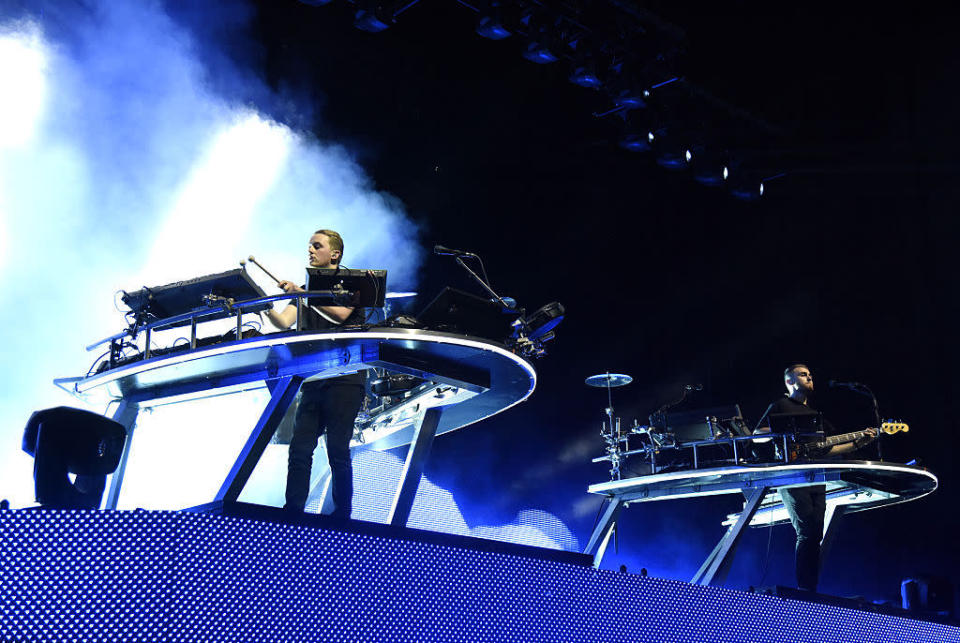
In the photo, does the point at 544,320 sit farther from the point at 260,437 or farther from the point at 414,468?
the point at 260,437

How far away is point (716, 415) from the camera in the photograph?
18.6ft

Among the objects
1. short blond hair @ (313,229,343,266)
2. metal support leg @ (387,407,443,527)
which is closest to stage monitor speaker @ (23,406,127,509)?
metal support leg @ (387,407,443,527)

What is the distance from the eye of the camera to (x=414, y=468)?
406 cm

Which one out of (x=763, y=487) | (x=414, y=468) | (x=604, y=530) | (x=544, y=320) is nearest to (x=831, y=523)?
(x=763, y=487)

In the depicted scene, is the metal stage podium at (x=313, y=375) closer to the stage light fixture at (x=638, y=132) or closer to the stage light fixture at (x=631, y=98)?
the stage light fixture at (x=631, y=98)

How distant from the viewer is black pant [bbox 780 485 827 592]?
17.4 ft

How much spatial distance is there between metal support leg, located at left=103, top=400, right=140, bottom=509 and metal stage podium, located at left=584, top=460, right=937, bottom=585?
98.2 inches

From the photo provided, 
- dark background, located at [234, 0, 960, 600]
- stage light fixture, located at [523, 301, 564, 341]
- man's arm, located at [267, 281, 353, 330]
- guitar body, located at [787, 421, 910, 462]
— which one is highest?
dark background, located at [234, 0, 960, 600]

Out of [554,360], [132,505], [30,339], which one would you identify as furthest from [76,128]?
[554,360]

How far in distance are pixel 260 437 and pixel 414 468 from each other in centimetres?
74

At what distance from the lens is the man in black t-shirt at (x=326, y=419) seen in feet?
12.5

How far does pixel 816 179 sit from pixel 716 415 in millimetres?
4320

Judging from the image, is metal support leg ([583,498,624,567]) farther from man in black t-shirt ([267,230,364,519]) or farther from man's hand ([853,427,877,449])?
man in black t-shirt ([267,230,364,519])

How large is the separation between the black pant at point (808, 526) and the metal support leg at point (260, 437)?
126 inches
